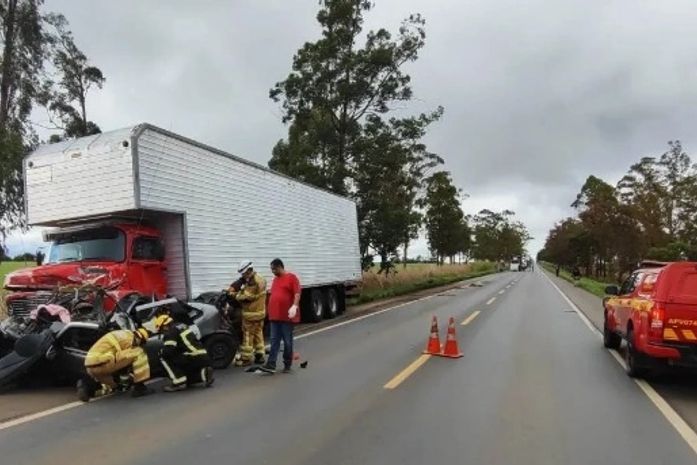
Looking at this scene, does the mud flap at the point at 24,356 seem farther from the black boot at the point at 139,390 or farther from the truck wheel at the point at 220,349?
the truck wheel at the point at 220,349

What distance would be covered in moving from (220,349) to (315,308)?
9245mm

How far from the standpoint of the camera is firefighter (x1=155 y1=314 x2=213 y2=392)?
9086 mm

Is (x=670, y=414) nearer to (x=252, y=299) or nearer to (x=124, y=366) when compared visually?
(x=252, y=299)

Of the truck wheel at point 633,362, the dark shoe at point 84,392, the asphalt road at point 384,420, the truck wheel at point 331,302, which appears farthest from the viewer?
the truck wheel at point 331,302

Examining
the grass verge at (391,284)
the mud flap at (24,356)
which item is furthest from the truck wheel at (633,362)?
the grass verge at (391,284)

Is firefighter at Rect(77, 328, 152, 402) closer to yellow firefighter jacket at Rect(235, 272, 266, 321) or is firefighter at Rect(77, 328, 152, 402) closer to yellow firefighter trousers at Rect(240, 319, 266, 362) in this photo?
yellow firefighter jacket at Rect(235, 272, 266, 321)

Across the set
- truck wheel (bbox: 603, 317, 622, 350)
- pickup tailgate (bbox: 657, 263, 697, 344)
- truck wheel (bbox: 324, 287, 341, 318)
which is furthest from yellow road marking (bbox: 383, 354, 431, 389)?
truck wheel (bbox: 324, 287, 341, 318)

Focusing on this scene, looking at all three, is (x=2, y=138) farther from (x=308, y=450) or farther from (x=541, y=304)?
(x=541, y=304)

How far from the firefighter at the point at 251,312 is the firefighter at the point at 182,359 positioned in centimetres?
207

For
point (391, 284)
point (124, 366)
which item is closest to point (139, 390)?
point (124, 366)

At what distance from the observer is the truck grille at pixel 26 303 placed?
35.3 ft

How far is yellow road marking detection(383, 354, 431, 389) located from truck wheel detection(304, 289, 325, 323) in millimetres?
8068

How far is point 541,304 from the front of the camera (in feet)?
87.0

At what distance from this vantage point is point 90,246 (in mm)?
12312
